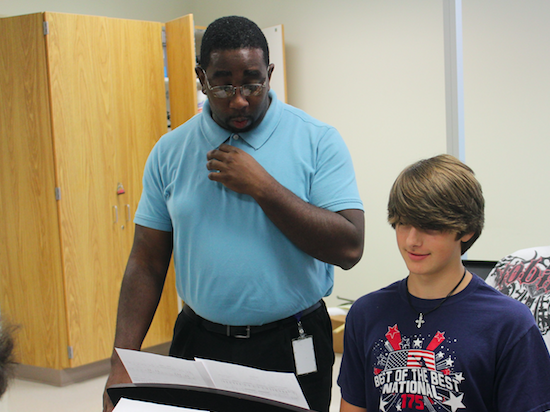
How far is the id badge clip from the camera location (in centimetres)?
125

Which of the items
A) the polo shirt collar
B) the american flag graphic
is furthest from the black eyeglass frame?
the american flag graphic

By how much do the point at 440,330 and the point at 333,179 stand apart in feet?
1.29

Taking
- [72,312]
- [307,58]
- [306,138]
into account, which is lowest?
[72,312]

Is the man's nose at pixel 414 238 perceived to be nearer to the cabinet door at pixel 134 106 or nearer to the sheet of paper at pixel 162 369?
the sheet of paper at pixel 162 369

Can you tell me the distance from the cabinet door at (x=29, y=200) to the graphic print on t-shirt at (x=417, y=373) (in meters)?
2.60

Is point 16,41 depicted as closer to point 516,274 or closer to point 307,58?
point 307,58

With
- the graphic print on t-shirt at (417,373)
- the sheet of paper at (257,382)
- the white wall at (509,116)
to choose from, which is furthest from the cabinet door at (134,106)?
the sheet of paper at (257,382)

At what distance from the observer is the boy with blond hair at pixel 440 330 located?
0.96 metres

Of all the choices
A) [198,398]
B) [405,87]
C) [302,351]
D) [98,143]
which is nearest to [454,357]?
[302,351]

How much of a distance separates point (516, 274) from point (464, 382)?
52 centimetres

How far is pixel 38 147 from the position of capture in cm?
319

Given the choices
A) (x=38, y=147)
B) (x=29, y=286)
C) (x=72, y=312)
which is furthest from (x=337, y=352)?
(x=38, y=147)

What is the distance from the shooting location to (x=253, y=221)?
1214mm

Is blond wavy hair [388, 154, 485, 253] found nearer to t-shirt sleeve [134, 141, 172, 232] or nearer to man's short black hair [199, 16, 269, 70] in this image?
man's short black hair [199, 16, 269, 70]
